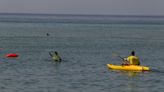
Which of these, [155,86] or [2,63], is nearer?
[155,86]

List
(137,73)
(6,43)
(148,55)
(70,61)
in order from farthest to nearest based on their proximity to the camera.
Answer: (6,43), (148,55), (70,61), (137,73)

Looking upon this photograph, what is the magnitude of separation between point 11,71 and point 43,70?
8.72 ft

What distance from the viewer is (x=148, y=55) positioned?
65.8m

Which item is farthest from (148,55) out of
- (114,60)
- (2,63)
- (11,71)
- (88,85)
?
(88,85)

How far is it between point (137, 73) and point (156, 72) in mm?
1674

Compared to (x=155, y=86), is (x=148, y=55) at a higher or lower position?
higher

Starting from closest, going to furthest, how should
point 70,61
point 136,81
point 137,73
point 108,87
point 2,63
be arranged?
1. point 108,87
2. point 136,81
3. point 137,73
4. point 2,63
5. point 70,61

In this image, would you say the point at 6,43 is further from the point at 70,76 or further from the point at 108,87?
the point at 108,87

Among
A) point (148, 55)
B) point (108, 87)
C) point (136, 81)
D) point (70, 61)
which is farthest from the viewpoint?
point (148, 55)

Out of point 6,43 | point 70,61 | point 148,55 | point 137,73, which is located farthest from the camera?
point 6,43

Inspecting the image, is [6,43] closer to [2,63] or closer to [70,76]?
[2,63]

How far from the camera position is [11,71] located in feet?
153

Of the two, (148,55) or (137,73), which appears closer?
(137,73)

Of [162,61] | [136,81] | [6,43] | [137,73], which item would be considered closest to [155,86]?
[136,81]
